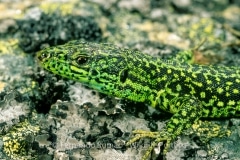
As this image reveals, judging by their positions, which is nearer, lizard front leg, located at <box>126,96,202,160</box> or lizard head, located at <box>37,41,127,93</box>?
lizard front leg, located at <box>126,96,202,160</box>

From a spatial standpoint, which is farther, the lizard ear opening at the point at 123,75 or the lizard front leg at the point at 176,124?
the lizard ear opening at the point at 123,75

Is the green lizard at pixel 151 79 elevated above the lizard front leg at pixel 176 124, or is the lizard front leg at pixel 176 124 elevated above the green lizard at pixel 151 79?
the green lizard at pixel 151 79

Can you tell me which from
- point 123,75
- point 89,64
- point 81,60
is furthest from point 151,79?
point 81,60

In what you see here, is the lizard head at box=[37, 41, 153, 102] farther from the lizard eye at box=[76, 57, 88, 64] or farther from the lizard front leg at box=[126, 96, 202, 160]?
the lizard front leg at box=[126, 96, 202, 160]

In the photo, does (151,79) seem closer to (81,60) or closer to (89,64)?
(89,64)

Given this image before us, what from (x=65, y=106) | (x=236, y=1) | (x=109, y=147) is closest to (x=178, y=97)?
(x=109, y=147)

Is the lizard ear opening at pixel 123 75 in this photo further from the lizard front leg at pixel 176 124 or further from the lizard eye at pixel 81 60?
the lizard front leg at pixel 176 124

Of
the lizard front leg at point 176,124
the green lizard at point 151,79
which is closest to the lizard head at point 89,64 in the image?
the green lizard at point 151,79

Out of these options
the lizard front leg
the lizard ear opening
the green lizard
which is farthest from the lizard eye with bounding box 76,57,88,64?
the lizard front leg
